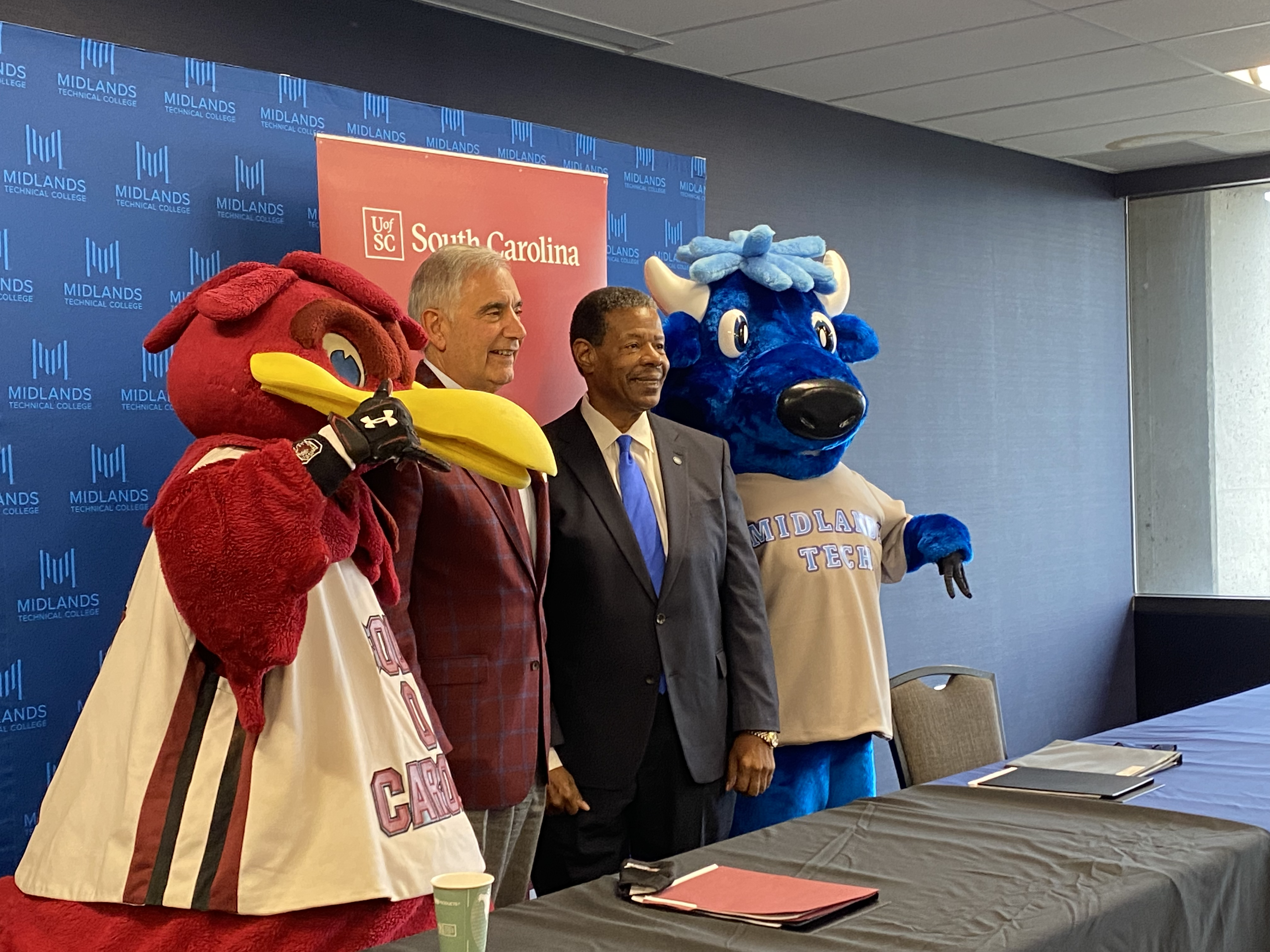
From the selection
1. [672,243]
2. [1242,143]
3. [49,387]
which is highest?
[1242,143]

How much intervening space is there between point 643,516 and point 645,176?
4.39 feet

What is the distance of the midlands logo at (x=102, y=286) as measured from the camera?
2.67 metres

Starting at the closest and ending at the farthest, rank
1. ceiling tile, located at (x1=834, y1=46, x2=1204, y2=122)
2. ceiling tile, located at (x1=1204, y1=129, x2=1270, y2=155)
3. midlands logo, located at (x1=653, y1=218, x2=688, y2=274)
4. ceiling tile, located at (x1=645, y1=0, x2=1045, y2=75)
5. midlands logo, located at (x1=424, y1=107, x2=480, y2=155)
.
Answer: midlands logo, located at (x1=424, y1=107, x2=480, y2=155) < ceiling tile, located at (x1=645, y1=0, x2=1045, y2=75) < midlands logo, located at (x1=653, y1=218, x2=688, y2=274) < ceiling tile, located at (x1=834, y1=46, x2=1204, y2=122) < ceiling tile, located at (x1=1204, y1=129, x2=1270, y2=155)

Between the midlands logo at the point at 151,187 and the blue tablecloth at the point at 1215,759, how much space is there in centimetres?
186

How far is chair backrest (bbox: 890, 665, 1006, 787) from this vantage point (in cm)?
306

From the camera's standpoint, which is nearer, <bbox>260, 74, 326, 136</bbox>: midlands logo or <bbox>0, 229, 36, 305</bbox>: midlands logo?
<bbox>0, 229, 36, 305</bbox>: midlands logo

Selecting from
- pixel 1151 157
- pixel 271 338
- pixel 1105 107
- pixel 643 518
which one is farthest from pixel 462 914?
pixel 1151 157

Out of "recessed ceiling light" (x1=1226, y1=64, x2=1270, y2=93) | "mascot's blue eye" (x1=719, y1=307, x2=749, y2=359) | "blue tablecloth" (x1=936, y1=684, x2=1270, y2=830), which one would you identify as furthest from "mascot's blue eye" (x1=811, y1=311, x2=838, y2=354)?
"recessed ceiling light" (x1=1226, y1=64, x2=1270, y2=93)

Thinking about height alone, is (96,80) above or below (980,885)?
above

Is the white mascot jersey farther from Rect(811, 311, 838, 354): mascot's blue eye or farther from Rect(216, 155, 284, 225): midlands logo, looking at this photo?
Rect(811, 311, 838, 354): mascot's blue eye

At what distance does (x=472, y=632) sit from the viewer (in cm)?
253

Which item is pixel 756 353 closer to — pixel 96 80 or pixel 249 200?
pixel 249 200

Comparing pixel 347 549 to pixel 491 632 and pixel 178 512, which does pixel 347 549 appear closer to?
pixel 178 512

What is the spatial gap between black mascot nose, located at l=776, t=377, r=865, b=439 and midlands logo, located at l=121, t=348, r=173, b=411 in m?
1.33
